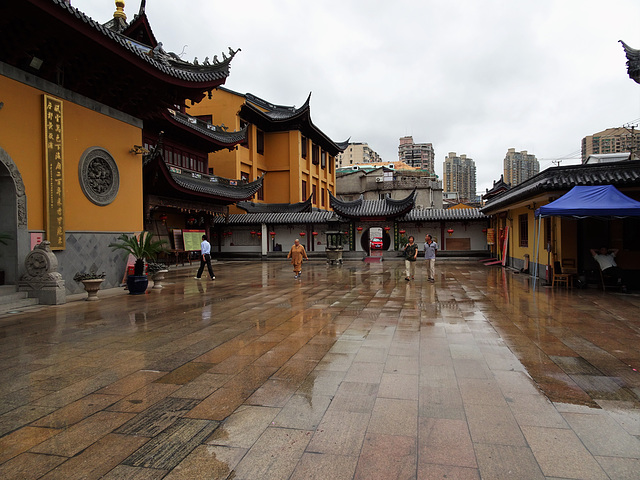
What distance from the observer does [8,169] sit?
8469 mm

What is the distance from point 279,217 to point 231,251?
3970 millimetres

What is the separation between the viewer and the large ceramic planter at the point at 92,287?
9438 mm

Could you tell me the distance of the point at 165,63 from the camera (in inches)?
440

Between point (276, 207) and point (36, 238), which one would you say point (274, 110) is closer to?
point (276, 207)

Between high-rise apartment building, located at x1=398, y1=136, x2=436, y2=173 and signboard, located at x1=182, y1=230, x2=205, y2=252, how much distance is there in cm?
8590

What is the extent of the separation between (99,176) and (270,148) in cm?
2267

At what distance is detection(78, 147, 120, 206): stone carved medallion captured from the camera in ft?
34.3

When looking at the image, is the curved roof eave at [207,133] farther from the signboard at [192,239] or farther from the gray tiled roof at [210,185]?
the signboard at [192,239]

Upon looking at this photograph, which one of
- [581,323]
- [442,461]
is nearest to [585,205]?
[581,323]

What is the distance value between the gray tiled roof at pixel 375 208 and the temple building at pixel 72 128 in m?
13.3

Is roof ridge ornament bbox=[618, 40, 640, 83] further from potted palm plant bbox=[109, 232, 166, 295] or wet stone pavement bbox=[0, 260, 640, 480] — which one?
potted palm plant bbox=[109, 232, 166, 295]

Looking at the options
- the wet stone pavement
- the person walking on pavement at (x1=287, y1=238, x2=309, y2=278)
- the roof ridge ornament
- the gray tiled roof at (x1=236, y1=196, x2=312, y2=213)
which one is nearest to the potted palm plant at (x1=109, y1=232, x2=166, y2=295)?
the wet stone pavement

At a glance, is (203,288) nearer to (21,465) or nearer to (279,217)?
(21,465)

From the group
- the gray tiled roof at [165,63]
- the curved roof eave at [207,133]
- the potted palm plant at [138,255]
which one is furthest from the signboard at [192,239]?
the gray tiled roof at [165,63]
